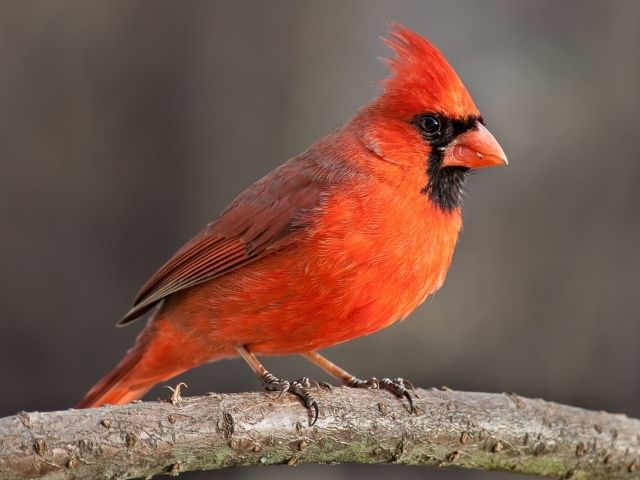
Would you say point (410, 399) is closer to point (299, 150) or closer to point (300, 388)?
point (300, 388)

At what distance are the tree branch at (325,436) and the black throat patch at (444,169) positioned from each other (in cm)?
71

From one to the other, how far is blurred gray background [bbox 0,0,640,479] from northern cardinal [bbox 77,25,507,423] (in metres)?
0.91

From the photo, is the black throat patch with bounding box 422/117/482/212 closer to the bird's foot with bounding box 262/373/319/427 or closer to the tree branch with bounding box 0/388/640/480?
the tree branch with bounding box 0/388/640/480

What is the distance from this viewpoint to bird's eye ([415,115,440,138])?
11.9ft

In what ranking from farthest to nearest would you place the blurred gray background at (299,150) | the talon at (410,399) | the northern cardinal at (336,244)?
the blurred gray background at (299,150), the northern cardinal at (336,244), the talon at (410,399)

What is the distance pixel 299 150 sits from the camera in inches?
198

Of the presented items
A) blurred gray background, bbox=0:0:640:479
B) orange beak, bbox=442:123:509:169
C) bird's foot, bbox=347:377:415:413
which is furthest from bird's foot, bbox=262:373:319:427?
blurred gray background, bbox=0:0:640:479

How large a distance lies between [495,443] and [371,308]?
57cm

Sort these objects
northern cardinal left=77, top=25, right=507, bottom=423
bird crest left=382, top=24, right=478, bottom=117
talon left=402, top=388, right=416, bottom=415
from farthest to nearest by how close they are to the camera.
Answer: bird crest left=382, top=24, right=478, bottom=117 < northern cardinal left=77, top=25, right=507, bottom=423 < talon left=402, top=388, right=416, bottom=415

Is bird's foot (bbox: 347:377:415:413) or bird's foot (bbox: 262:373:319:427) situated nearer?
bird's foot (bbox: 262:373:319:427)

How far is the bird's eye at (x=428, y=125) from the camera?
11.9ft

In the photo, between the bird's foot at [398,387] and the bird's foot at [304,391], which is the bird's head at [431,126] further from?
the bird's foot at [304,391]

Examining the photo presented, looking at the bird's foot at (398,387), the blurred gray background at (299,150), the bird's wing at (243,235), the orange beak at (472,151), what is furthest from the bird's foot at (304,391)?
the blurred gray background at (299,150)

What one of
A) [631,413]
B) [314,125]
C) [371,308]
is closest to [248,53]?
[314,125]
